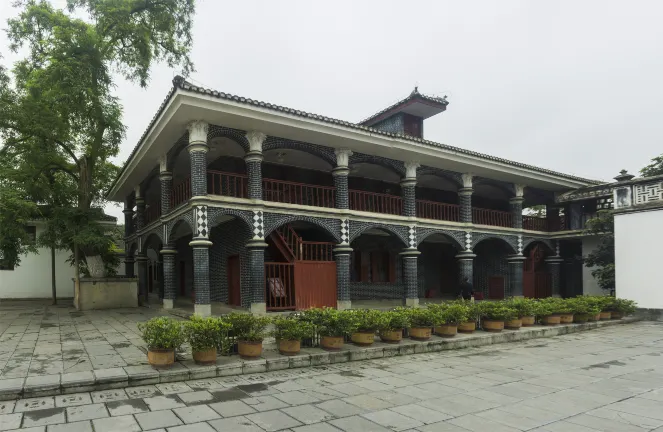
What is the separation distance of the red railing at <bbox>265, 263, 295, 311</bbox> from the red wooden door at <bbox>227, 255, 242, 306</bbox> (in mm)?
1510

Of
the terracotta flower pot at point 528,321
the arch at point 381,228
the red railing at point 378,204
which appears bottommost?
the terracotta flower pot at point 528,321

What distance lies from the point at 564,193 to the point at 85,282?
68.3ft

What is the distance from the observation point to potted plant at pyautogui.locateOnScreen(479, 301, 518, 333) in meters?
10.6

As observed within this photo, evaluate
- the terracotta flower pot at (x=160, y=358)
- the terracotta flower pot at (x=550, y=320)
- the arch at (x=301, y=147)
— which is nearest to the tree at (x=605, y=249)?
the terracotta flower pot at (x=550, y=320)

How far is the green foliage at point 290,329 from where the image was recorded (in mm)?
7563

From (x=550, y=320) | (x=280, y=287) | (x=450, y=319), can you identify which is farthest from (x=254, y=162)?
(x=550, y=320)

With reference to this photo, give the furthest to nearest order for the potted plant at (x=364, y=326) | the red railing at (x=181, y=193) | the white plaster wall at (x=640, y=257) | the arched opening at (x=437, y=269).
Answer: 1. the arched opening at (x=437, y=269)
2. the white plaster wall at (x=640, y=257)
3. the red railing at (x=181, y=193)
4. the potted plant at (x=364, y=326)

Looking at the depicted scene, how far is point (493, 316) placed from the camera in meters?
Answer: 10.6

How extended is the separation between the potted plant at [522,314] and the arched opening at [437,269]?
863 cm

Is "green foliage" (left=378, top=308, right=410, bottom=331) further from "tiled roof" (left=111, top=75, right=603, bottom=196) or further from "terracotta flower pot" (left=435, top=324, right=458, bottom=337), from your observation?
"tiled roof" (left=111, top=75, right=603, bottom=196)

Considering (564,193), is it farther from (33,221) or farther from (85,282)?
(33,221)

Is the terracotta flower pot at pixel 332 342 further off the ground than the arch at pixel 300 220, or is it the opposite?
the arch at pixel 300 220

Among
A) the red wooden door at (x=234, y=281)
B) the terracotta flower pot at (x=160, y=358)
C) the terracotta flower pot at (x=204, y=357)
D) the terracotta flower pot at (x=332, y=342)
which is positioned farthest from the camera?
the red wooden door at (x=234, y=281)

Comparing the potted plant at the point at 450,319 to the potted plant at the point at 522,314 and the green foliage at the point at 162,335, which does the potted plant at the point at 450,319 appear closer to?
the potted plant at the point at 522,314
